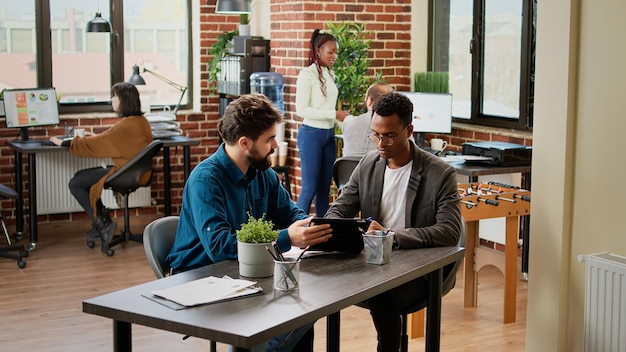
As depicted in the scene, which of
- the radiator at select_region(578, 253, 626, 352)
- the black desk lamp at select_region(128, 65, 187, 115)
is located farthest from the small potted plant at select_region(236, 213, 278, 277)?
the black desk lamp at select_region(128, 65, 187, 115)

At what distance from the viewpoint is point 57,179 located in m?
7.66

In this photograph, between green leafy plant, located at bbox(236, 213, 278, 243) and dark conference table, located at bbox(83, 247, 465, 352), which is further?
green leafy plant, located at bbox(236, 213, 278, 243)

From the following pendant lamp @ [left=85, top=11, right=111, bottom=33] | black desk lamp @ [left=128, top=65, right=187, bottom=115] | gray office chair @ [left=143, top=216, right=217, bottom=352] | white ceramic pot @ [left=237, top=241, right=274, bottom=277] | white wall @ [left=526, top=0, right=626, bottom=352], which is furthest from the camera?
black desk lamp @ [left=128, top=65, right=187, bottom=115]

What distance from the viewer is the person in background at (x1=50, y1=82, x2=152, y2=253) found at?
699cm

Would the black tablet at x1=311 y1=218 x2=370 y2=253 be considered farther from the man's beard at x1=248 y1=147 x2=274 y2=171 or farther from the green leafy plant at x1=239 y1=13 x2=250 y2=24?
the green leafy plant at x1=239 y1=13 x2=250 y2=24

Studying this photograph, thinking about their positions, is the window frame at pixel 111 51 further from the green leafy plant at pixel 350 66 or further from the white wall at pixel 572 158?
the white wall at pixel 572 158

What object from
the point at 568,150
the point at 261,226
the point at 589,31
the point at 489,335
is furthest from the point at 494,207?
the point at 261,226

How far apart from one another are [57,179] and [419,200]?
464 centimetres

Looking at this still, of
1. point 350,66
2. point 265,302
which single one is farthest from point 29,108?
point 265,302

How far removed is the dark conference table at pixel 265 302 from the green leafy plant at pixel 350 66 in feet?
12.7

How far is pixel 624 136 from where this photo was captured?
3.78 meters

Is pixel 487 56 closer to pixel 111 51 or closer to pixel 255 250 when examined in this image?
pixel 111 51

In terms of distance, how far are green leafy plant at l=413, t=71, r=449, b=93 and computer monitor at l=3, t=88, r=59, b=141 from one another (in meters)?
2.94

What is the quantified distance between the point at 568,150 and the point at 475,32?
10.8 ft
